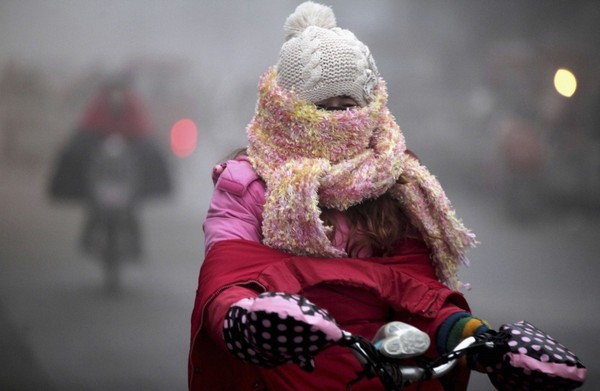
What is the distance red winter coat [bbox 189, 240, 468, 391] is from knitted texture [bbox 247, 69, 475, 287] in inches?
2.7

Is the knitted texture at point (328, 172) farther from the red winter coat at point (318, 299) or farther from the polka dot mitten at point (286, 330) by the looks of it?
the polka dot mitten at point (286, 330)

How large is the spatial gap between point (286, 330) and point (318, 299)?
0.56 m

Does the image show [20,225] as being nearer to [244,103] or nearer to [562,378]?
[244,103]

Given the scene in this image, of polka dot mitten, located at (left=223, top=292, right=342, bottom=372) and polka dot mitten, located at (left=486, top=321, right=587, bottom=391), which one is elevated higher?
polka dot mitten, located at (left=223, top=292, right=342, bottom=372)

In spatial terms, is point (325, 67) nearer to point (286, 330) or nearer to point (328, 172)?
point (328, 172)

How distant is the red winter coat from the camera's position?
2188 millimetres

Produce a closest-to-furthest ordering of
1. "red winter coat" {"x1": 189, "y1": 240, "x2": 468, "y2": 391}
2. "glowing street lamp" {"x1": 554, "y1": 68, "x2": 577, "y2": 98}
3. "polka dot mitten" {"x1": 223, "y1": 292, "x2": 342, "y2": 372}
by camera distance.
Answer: "polka dot mitten" {"x1": 223, "y1": 292, "x2": 342, "y2": 372} → "red winter coat" {"x1": 189, "y1": 240, "x2": 468, "y2": 391} → "glowing street lamp" {"x1": 554, "y1": 68, "x2": 577, "y2": 98}

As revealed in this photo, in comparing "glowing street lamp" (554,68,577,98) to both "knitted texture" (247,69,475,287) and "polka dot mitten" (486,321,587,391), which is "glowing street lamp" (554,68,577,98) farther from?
"polka dot mitten" (486,321,587,391)

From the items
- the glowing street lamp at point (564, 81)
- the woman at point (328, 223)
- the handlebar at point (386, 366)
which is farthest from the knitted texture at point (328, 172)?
the glowing street lamp at point (564, 81)

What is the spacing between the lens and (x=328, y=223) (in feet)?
7.93

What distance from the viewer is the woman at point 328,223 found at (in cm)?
224

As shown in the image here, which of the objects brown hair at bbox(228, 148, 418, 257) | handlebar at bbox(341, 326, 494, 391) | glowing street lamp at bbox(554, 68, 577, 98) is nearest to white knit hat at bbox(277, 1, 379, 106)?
brown hair at bbox(228, 148, 418, 257)

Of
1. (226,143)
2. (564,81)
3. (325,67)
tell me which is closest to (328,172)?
(325,67)

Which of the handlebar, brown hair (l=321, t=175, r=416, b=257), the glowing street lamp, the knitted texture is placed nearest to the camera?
the handlebar
